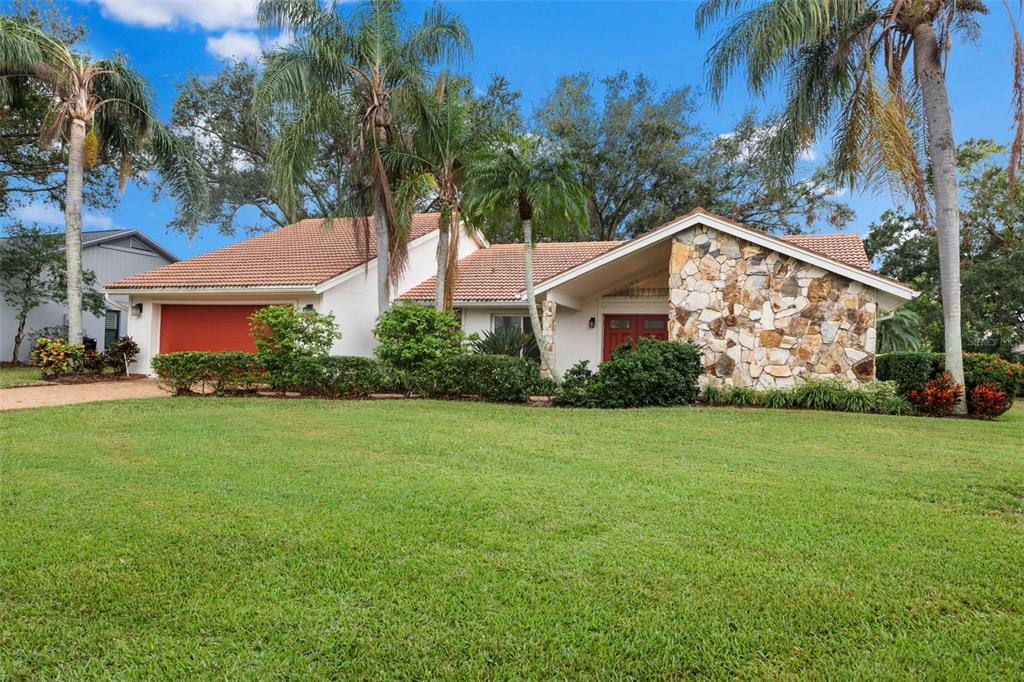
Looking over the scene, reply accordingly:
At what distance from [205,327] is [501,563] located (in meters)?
16.8

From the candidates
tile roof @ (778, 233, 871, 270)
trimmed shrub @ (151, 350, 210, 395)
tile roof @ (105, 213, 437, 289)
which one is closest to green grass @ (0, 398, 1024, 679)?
trimmed shrub @ (151, 350, 210, 395)

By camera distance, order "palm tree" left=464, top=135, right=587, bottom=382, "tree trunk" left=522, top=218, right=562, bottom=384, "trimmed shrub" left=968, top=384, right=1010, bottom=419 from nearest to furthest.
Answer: "trimmed shrub" left=968, top=384, right=1010, bottom=419, "palm tree" left=464, top=135, right=587, bottom=382, "tree trunk" left=522, top=218, right=562, bottom=384

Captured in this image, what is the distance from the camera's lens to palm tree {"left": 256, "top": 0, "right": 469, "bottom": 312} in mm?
14164

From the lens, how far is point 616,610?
3.26 m

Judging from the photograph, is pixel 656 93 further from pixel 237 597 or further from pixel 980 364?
pixel 237 597

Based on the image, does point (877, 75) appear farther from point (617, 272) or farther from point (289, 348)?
point (289, 348)

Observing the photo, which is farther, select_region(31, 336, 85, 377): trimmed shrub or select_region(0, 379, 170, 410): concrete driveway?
select_region(31, 336, 85, 377): trimmed shrub

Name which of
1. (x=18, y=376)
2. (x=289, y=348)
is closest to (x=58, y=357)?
(x=18, y=376)

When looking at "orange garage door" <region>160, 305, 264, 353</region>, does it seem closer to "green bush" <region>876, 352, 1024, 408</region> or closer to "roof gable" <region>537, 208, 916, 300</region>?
"roof gable" <region>537, 208, 916, 300</region>

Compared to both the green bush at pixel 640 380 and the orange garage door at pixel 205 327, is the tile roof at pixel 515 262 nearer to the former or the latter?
the green bush at pixel 640 380

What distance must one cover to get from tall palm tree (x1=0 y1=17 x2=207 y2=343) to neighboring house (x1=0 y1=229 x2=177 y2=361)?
5734mm

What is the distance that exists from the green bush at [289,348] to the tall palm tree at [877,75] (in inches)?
410

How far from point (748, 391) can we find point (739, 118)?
19226mm

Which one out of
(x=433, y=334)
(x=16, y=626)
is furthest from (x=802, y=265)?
(x=16, y=626)
